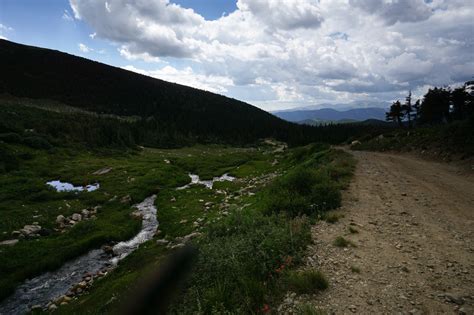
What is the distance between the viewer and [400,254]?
934 cm

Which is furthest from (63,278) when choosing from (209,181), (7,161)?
(7,161)

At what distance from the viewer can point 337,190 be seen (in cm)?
1584

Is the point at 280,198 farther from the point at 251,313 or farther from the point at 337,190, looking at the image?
the point at 251,313

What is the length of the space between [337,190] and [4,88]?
5744 inches

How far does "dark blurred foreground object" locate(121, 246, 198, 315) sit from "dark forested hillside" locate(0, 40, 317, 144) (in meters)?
110

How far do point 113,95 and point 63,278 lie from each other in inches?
6484

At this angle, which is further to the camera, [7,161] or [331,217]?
[7,161]

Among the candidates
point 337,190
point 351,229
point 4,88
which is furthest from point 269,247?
point 4,88

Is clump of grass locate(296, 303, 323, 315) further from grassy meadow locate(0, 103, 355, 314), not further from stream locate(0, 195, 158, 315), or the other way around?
stream locate(0, 195, 158, 315)

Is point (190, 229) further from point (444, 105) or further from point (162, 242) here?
point (444, 105)

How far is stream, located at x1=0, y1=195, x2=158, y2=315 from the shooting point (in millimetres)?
13320

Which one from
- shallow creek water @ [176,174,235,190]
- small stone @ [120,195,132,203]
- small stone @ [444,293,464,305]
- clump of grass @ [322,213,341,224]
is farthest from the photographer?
shallow creek water @ [176,174,235,190]

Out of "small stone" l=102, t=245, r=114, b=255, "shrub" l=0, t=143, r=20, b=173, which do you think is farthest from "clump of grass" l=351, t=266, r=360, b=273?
"shrub" l=0, t=143, r=20, b=173

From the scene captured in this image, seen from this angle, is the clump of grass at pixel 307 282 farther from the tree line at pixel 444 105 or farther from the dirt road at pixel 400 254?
the tree line at pixel 444 105
